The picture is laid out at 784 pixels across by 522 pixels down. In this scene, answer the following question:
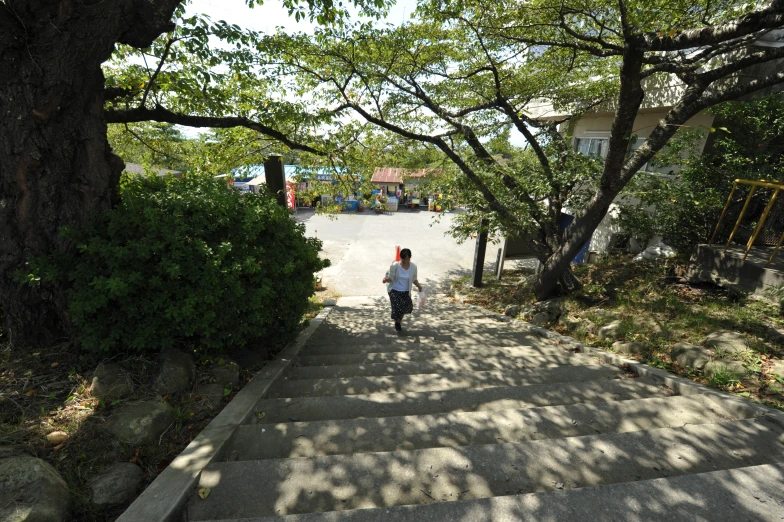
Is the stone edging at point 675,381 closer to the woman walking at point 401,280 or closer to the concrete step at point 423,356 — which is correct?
the concrete step at point 423,356

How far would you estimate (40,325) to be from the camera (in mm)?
3475

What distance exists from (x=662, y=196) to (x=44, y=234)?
10.1 metres

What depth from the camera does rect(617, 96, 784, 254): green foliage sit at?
644 cm

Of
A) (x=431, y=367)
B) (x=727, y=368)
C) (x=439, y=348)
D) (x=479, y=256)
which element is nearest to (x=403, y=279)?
(x=439, y=348)

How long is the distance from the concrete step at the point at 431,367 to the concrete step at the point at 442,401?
78 centimetres

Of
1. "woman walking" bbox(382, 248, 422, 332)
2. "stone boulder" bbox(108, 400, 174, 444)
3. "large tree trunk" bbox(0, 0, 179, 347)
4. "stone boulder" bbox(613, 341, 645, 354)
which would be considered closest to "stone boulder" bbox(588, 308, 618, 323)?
"stone boulder" bbox(613, 341, 645, 354)

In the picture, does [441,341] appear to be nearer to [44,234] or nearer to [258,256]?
[258,256]

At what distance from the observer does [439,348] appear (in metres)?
5.49

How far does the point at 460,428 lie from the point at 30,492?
8.43ft

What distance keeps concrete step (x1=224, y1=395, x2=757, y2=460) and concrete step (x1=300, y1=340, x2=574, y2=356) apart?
1943mm

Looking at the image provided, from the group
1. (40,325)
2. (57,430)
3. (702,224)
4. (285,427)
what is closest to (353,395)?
(285,427)

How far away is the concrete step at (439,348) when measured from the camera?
509 centimetres

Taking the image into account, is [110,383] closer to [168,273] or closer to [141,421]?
[141,421]

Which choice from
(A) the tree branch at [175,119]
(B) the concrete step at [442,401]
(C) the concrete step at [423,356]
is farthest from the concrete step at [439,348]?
(A) the tree branch at [175,119]
